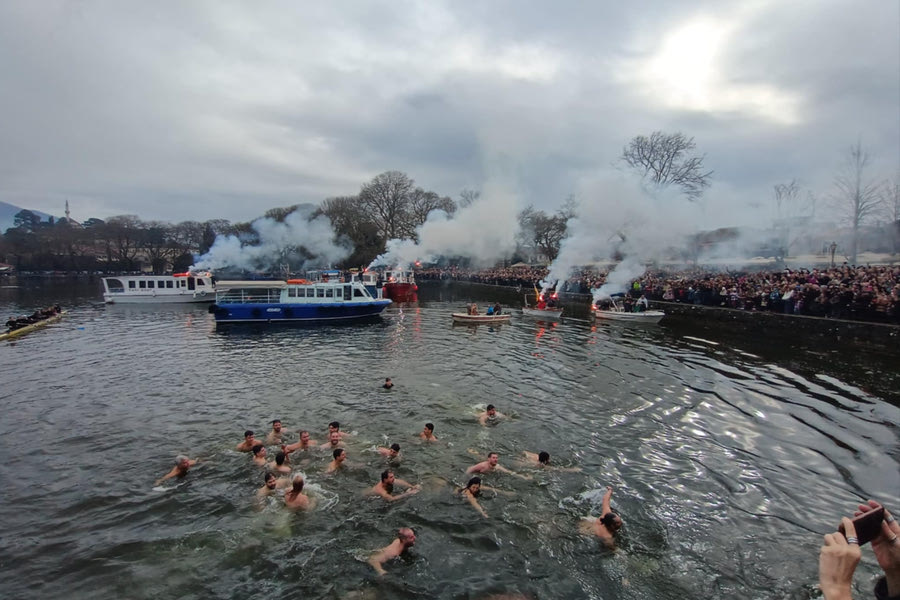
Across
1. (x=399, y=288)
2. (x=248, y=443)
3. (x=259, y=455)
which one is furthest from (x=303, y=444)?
(x=399, y=288)

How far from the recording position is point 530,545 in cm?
796

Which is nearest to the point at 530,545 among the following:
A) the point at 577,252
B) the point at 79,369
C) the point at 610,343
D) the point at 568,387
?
the point at 568,387

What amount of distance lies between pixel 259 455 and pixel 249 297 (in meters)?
24.8

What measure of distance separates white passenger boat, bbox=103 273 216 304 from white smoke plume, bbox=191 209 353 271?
21.5m

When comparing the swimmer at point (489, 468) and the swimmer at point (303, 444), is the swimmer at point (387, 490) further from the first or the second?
the swimmer at point (303, 444)

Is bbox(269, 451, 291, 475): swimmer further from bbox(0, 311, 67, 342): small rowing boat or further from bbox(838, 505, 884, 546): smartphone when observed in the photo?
bbox(0, 311, 67, 342): small rowing boat

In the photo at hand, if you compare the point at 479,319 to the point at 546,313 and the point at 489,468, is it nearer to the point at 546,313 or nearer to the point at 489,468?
the point at 546,313

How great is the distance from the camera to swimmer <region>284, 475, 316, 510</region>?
29.4 ft

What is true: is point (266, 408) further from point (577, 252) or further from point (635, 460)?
point (577, 252)

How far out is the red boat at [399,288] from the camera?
47594mm

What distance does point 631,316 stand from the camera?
3152cm

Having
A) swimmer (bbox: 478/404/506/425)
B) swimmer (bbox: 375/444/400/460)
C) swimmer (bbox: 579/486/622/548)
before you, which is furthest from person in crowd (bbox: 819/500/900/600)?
swimmer (bbox: 478/404/506/425)

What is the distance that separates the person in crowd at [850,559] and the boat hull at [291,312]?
1257 inches

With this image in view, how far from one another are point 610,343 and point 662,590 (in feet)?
62.0
